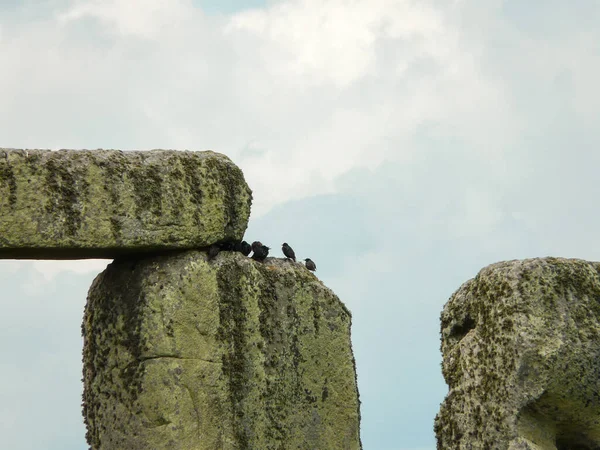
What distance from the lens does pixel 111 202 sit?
44.8ft

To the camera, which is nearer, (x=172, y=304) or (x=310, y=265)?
(x=172, y=304)

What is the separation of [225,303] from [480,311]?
2.68 m

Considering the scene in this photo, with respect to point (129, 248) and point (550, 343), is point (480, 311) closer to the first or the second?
point (550, 343)

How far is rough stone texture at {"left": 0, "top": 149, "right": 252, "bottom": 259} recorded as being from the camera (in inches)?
524

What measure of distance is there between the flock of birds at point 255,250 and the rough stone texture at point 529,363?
2.03 m

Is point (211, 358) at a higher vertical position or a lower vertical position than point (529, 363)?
higher

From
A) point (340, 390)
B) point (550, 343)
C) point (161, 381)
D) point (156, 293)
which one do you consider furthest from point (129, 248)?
point (550, 343)

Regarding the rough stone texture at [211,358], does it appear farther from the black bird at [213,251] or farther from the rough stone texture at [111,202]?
the rough stone texture at [111,202]

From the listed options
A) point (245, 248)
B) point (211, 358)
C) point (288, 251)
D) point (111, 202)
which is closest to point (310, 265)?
point (288, 251)

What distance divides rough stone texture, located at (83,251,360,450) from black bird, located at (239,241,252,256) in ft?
0.63

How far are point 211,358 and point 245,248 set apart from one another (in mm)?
1366

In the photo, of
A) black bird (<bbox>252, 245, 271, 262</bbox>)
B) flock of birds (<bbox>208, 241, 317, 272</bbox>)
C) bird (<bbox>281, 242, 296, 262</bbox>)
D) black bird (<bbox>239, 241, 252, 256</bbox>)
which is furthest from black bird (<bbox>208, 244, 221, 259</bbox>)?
bird (<bbox>281, 242, 296, 262</bbox>)

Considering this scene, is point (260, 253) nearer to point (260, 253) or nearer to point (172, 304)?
point (260, 253)

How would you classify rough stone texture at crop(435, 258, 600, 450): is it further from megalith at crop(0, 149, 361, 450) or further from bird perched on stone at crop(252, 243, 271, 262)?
bird perched on stone at crop(252, 243, 271, 262)
